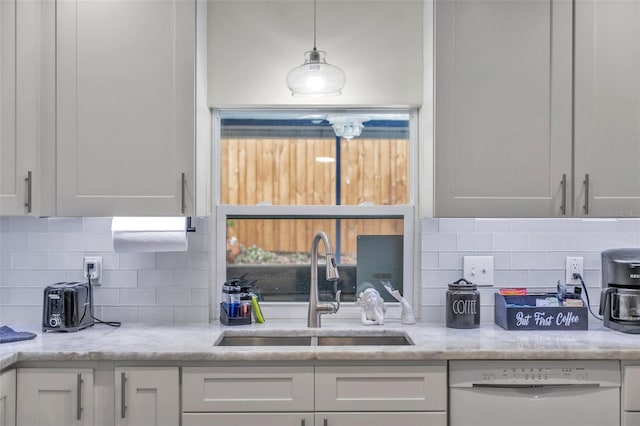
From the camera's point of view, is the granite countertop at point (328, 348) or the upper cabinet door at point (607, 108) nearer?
the granite countertop at point (328, 348)

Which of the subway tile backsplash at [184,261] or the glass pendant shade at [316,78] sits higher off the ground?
the glass pendant shade at [316,78]

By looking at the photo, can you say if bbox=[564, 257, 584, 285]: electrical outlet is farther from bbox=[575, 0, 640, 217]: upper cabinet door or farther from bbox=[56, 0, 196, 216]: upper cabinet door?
bbox=[56, 0, 196, 216]: upper cabinet door

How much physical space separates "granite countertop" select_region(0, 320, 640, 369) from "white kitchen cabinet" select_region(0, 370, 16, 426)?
0.17 feet

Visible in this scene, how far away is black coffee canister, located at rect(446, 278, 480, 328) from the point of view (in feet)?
8.30

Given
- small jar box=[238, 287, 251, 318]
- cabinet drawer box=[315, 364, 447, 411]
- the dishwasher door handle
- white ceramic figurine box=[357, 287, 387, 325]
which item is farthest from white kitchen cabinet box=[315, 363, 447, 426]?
small jar box=[238, 287, 251, 318]

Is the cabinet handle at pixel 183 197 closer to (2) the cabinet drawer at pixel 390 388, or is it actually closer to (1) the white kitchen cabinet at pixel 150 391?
(1) the white kitchen cabinet at pixel 150 391

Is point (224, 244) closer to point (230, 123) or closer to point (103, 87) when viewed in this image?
point (230, 123)

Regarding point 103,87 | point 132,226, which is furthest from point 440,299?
point 103,87

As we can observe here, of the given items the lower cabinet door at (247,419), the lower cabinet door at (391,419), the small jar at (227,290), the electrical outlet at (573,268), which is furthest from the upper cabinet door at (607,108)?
the small jar at (227,290)

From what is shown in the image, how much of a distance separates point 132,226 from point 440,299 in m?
1.40

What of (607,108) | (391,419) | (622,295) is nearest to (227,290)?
(391,419)

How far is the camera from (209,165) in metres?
2.76

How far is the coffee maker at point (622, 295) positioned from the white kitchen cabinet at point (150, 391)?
1785 mm

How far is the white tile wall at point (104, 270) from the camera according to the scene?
271 centimetres
